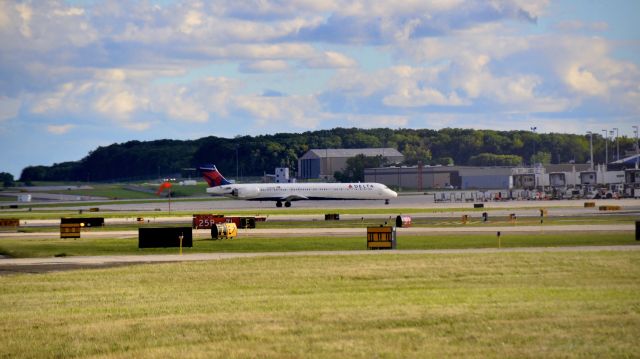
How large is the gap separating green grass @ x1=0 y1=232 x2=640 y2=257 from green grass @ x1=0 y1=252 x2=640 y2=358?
10756 mm

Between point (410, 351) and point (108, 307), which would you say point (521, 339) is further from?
point (108, 307)

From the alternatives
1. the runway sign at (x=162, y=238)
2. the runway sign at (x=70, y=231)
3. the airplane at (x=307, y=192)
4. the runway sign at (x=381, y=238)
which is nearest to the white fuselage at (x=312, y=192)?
the airplane at (x=307, y=192)

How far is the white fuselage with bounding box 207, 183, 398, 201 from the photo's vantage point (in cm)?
12519

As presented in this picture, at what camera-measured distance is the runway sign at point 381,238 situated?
168 feet

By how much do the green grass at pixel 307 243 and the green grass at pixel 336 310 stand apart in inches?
423

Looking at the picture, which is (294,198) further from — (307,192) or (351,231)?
(351,231)

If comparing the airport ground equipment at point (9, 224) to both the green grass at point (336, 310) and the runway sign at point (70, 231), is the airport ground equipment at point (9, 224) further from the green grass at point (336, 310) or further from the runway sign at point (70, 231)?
the green grass at point (336, 310)

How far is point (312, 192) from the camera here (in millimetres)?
125188

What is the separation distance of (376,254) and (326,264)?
5299 mm

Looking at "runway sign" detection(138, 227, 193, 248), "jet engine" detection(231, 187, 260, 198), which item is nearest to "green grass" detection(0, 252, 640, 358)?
"runway sign" detection(138, 227, 193, 248)

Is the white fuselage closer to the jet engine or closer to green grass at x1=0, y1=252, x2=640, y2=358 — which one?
the jet engine

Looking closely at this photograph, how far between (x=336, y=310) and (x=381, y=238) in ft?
75.4

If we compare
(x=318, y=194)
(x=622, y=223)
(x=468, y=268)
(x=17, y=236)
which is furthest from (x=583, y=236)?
(x=318, y=194)

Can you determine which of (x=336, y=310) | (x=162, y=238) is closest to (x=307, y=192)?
(x=162, y=238)
